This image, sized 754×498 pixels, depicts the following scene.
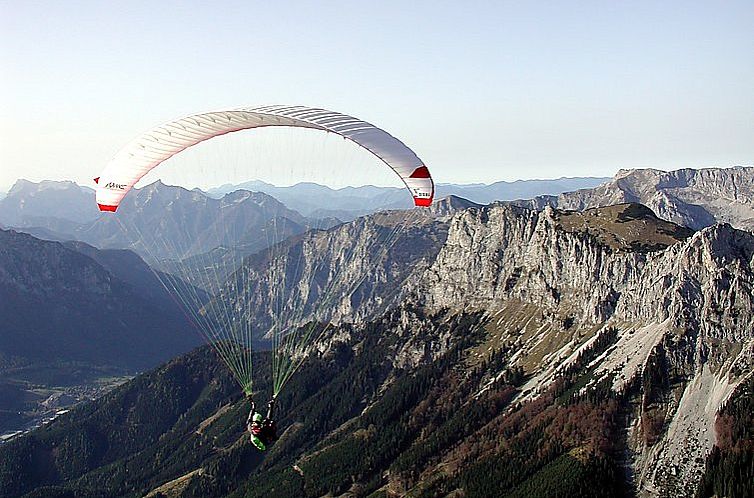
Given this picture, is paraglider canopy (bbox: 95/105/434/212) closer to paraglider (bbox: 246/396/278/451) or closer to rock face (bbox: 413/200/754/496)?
paraglider (bbox: 246/396/278/451)

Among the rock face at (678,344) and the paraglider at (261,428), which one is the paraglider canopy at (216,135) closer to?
the paraglider at (261,428)

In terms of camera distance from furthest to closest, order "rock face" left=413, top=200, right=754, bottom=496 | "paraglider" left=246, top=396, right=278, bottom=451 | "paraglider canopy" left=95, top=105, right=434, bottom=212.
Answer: "rock face" left=413, top=200, right=754, bottom=496
"paraglider" left=246, top=396, right=278, bottom=451
"paraglider canopy" left=95, top=105, right=434, bottom=212

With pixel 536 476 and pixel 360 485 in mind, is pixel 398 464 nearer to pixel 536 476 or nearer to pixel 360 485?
pixel 360 485

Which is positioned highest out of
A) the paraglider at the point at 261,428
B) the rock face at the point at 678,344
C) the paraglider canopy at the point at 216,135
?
the paraglider canopy at the point at 216,135

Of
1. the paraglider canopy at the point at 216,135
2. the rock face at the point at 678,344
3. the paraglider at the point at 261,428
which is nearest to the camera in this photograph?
the paraglider canopy at the point at 216,135

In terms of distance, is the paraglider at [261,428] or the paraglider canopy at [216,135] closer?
the paraglider canopy at [216,135]

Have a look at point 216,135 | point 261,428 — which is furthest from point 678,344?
point 216,135

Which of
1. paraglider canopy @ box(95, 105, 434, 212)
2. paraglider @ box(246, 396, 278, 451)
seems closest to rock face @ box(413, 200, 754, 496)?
paraglider @ box(246, 396, 278, 451)

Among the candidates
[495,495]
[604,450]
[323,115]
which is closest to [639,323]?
[604,450]

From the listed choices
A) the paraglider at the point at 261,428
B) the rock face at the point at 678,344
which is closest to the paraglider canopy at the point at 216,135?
the paraglider at the point at 261,428
